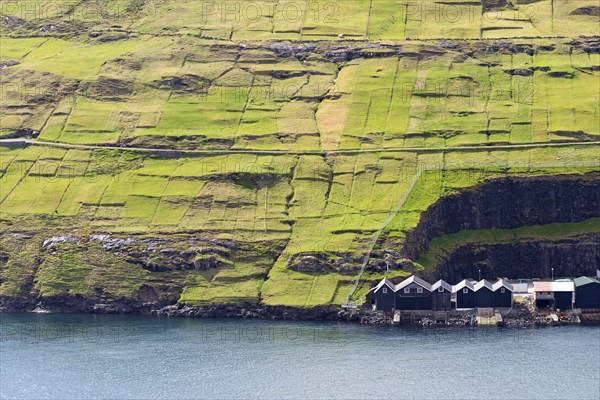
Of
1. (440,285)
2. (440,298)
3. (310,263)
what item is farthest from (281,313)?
(440,285)

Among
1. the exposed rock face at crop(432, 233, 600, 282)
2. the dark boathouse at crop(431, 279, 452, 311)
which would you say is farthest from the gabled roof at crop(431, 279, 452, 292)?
the exposed rock face at crop(432, 233, 600, 282)

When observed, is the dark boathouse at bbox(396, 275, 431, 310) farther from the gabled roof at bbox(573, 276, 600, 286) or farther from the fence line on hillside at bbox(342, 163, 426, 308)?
the gabled roof at bbox(573, 276, 600, 286)

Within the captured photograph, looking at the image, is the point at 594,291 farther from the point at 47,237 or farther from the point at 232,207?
the point at 47,237

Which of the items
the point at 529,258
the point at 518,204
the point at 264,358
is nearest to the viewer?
the point at 264,358

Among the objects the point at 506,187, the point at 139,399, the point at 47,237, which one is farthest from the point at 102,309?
the point at 506,187

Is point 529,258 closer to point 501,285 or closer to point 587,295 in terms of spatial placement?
point 587,295

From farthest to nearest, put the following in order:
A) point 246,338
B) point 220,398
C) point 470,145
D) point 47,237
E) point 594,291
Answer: point 470,145 < point 47,237 < point 594,291 < point 246,338 < point 220,398
